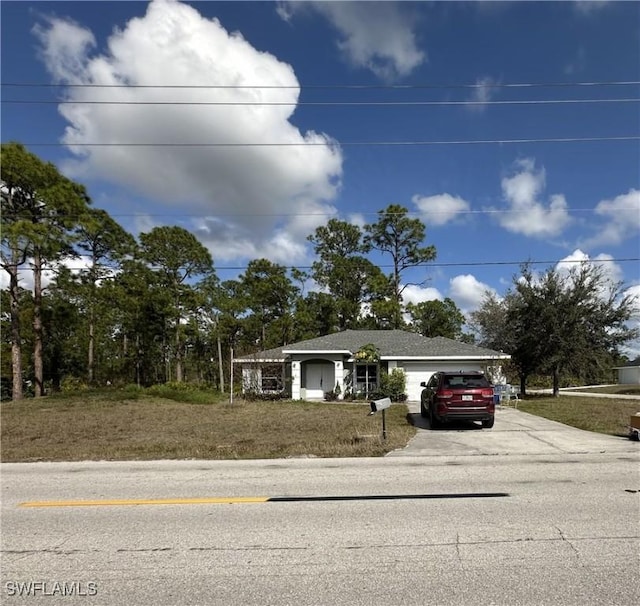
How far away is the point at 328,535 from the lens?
4.82 metres

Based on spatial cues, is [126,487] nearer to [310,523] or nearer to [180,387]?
[310,523]

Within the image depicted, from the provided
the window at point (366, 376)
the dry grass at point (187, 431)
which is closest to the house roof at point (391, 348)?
the window at point (366, 376)

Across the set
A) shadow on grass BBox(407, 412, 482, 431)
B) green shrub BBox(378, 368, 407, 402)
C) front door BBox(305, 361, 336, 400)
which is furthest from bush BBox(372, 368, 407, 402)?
shadow on grass BBox(407, 412, 482, 431)

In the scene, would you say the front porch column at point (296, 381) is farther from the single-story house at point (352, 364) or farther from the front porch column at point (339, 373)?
the front porch column at point (339, 373)

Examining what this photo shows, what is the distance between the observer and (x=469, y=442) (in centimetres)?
1198

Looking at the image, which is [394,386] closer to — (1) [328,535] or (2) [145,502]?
(2) [145,502]

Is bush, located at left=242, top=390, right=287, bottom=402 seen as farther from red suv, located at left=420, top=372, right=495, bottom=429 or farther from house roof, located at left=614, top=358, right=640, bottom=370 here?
house roof, located at left=614, top=358, right=640, bottom=370

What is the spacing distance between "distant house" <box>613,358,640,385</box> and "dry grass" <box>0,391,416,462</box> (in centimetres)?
4863

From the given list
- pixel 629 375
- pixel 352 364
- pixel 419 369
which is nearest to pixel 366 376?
pixel 352 364

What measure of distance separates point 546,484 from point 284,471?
405 cm

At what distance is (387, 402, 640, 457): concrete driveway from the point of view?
1032 centimetres

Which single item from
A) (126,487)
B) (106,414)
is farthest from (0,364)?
(126,487)

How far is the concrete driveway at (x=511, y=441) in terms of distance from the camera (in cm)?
1032

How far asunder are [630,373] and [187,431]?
201 ft
